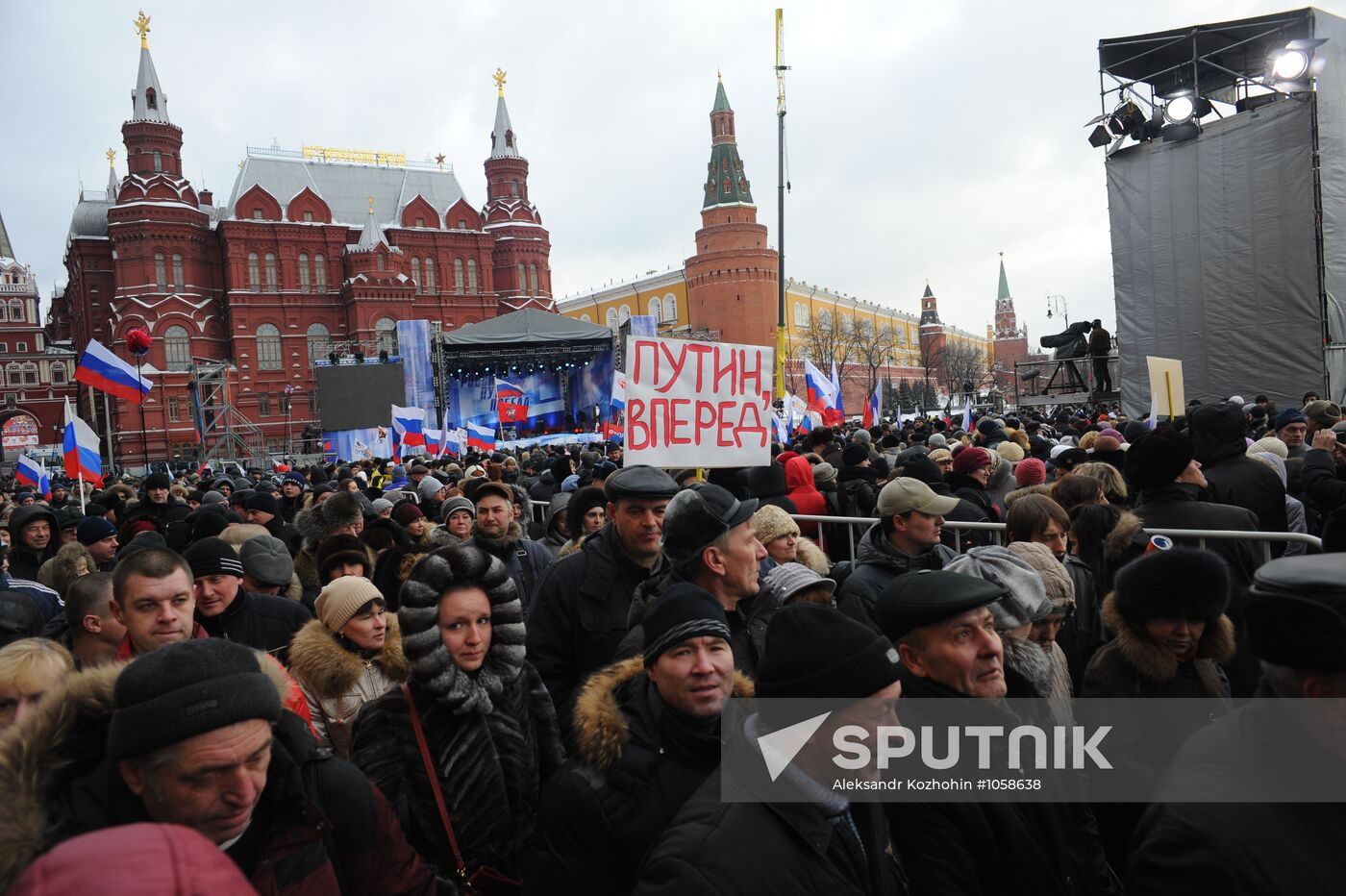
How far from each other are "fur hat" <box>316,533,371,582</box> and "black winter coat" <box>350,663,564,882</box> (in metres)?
1.92

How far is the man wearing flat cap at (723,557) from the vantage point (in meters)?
3.04

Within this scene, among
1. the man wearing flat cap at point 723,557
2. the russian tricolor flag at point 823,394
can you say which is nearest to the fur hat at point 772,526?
the man wearing flat cap at point 723,557

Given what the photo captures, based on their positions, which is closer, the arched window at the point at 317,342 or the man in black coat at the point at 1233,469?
the man in black coat at the point at 1233,469

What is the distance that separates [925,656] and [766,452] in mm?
3261

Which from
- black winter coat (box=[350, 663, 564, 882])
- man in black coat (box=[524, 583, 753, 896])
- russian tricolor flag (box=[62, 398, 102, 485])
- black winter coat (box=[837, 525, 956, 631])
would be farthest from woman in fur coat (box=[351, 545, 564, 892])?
russian tricolor flag (box=[62, 398, 102, 485])

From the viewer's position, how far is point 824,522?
23.4 feet

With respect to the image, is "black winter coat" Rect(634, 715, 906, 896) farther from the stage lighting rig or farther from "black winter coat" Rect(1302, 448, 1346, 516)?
the stage lighting rig

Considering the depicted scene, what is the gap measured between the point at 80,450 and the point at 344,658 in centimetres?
951

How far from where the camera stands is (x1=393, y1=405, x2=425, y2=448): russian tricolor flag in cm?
1938

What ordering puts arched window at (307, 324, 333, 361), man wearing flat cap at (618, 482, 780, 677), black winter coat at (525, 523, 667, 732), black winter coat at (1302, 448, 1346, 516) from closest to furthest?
man wearing flat cap at (618, 482, 780, 677), black winter coat at (525, 523, 667, 732), black winter coat at (1302, 448, 1346, 516), arched window at (307, 324, 333, 361)

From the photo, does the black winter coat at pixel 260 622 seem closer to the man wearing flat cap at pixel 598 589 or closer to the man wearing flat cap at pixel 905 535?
the man wearing flat cap at pixel 598 589

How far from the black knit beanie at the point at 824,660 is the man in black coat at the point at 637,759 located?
32 centimetres

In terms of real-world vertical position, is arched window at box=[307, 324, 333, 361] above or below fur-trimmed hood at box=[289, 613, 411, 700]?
above

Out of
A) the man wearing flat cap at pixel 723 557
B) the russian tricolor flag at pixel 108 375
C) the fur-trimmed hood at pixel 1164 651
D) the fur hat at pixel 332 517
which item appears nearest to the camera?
the fur-trimmed hood at pixel 1164 651
